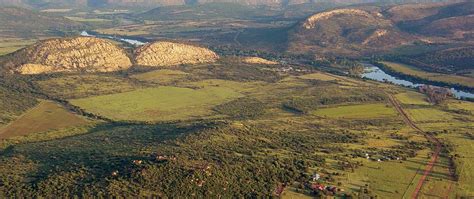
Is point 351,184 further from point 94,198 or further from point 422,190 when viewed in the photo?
point 94,198

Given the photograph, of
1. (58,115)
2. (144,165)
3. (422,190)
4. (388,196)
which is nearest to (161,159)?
(144,165)

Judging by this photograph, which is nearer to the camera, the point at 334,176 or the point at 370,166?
the point at 334,176

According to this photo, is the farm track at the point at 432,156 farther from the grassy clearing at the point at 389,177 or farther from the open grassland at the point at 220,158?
the open grassland at the point at 220,158

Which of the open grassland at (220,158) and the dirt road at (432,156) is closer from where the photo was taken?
the open grassland at (220,158)

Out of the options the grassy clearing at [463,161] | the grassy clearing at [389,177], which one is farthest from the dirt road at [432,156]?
the grassy clearing at [463,161]

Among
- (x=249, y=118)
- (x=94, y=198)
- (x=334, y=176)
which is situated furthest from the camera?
(x=249, y=118)

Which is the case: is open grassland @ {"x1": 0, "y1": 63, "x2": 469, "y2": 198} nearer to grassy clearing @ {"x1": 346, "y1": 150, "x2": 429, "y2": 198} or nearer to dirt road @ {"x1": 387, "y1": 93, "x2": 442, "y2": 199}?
grassy clearing @ {"x1": 346, "y1": 150, "x2": 429, "y2": 198}

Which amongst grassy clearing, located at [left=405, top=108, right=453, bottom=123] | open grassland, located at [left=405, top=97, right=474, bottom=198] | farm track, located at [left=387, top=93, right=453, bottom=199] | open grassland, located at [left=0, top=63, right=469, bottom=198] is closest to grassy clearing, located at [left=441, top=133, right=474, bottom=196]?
open grassland, located at [left=405, top=97, right=474, bottom=198]

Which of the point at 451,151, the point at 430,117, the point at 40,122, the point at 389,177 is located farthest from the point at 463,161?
the point at 40,122

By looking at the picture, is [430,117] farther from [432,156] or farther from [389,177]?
[389,177]
